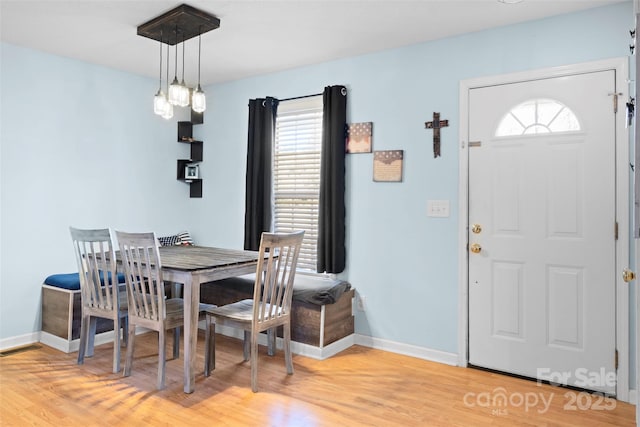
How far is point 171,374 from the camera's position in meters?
3.06

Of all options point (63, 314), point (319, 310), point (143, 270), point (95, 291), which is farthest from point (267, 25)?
point (63, 314)

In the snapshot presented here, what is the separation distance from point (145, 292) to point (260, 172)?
1746mm

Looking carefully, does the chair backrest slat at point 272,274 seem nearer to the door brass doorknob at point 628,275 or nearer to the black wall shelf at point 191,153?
the door brass doorknob at point 628,275

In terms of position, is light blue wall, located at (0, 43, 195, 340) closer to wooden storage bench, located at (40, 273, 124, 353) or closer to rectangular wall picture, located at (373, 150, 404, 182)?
wooden storage bench, located at (40, 273, 124, 353)

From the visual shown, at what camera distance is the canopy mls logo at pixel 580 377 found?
2768 millimetres

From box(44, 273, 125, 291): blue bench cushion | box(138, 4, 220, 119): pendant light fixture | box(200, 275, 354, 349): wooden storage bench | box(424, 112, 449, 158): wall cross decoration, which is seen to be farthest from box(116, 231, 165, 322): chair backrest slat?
box(424, 112, 449, 158): wall cross decoration

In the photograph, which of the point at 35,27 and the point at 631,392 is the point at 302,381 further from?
the point at 35,27

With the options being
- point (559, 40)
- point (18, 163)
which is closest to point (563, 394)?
point (559, 40)

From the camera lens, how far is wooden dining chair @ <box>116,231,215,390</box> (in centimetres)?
275

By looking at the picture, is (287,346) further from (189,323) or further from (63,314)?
(63,314)

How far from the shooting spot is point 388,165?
11.8ft

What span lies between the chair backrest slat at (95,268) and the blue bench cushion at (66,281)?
1.09 feet

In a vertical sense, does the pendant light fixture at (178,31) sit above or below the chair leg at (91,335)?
above

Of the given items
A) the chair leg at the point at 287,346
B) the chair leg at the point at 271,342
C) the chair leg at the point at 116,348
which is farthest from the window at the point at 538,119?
the chair leg at the point at 116,348
